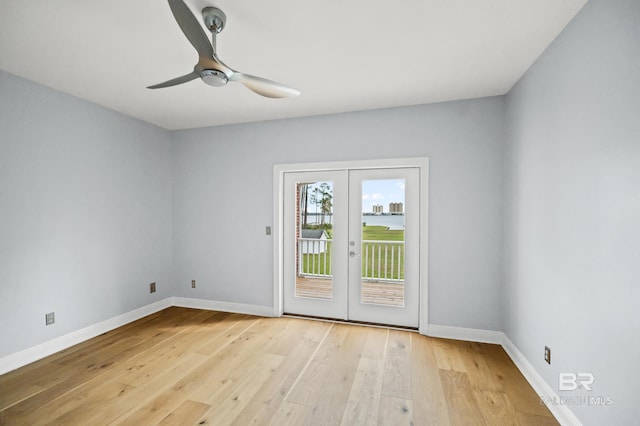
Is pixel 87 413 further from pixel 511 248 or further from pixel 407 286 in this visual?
pixel 511 248

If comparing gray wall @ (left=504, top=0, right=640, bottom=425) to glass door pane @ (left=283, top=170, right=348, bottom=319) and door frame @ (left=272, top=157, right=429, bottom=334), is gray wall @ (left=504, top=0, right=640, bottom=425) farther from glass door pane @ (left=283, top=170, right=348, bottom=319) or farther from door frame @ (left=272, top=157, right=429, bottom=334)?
glass door pane @ (left=283, top=170, right=348, bottom=319)

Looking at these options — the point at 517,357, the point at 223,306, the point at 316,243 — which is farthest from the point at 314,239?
the point at 517,357

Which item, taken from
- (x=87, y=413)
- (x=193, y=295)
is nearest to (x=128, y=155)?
(x=193, y=295)

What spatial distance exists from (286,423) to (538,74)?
10.5 feet

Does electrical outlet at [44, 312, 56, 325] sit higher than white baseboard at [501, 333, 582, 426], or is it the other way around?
electrical outlet at [44, 312, 56, 325]

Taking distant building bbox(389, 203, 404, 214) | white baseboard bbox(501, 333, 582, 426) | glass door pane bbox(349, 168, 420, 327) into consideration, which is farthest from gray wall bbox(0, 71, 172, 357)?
white baseboard bbox(501, 333, 582, 426)

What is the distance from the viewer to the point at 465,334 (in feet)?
10.4

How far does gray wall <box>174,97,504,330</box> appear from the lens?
3129 mm

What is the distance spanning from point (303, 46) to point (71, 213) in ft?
9.66

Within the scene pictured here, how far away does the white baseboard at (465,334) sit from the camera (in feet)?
10.1

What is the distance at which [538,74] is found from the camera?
228cm

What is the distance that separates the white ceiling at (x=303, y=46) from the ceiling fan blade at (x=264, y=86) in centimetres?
32

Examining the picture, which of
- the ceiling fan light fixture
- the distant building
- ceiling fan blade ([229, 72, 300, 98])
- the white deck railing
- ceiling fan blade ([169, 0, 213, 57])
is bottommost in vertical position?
the white deck railing

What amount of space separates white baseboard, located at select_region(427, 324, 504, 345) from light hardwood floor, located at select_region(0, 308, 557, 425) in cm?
10
